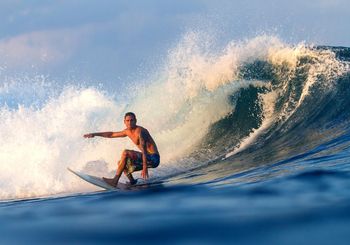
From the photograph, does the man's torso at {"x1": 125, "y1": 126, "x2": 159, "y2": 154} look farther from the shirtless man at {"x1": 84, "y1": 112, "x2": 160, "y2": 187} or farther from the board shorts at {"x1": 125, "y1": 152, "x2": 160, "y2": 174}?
the board shorts at {"x1": 125, "y1": 152, "x2": 160, "y2": 174}

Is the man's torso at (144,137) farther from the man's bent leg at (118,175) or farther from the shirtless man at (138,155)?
the man's bent leg at (118,175)

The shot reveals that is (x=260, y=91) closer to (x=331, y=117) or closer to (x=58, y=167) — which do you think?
(x=331, y=117)

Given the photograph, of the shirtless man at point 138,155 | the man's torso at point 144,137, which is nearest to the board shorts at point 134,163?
the shirtless man at point 138,155

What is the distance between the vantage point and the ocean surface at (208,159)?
396 centimetres

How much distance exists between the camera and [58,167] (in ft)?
37.0

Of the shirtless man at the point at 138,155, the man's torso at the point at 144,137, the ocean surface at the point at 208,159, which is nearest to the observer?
the ocean surface at the point at 208,159

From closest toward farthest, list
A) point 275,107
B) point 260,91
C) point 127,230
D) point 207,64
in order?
1. point 127,230
2. point 275,107
3. point 260,91
4. point 207,64

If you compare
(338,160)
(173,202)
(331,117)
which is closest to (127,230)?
(173,202)

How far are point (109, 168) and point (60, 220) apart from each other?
7.10 metres

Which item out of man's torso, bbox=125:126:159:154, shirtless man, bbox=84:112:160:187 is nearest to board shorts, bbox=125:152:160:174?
shirtless man, bbox=84:112:160:187

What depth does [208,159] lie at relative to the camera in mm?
11625

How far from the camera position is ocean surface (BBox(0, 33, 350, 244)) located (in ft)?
13.0

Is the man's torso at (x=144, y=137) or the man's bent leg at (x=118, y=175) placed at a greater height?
the man's torso at (x=144, y=137)

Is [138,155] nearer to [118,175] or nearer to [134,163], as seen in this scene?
[134,163]
